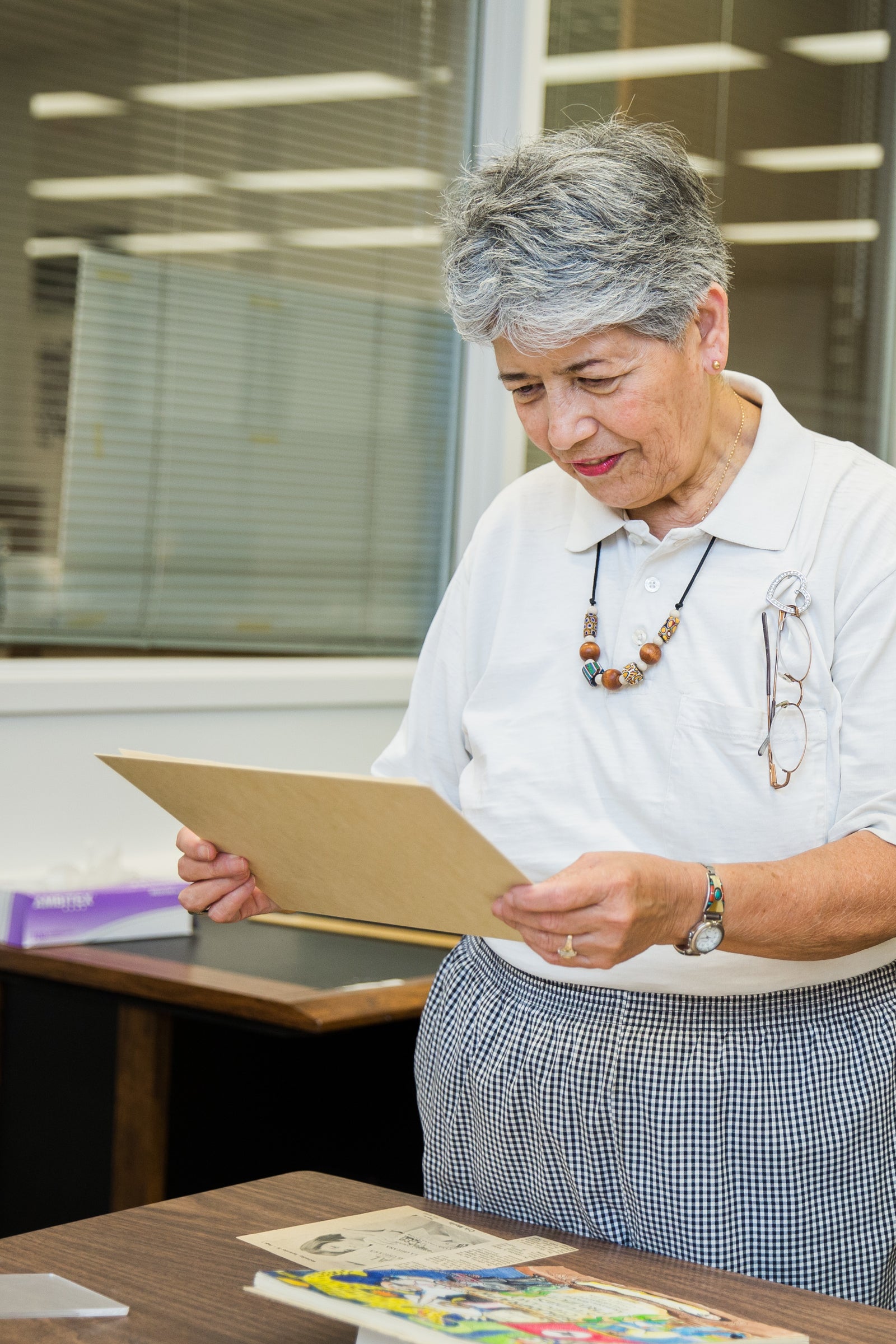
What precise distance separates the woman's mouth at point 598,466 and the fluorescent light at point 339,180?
1.80 m

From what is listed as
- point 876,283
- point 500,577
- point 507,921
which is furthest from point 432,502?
point 507,921

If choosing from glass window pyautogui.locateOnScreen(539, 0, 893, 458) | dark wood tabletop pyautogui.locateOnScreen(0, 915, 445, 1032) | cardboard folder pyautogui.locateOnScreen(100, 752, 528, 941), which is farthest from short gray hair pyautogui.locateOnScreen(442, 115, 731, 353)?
glass window pyautogui.locateOnScreen(539, 0, 893, 458)

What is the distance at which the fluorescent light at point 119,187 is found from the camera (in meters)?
2.61

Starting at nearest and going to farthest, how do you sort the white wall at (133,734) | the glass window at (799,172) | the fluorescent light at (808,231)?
the white wall at (133,734), the glass window at (799,172), the fluorescent light at (808,231)

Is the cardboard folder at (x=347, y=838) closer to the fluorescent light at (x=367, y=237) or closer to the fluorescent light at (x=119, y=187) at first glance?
the fluorescent light at (x=119, y=187)

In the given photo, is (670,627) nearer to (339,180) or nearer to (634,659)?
(634,659)

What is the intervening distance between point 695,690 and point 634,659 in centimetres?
7

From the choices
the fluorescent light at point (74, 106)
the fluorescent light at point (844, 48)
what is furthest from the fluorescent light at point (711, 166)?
the fluorescent light at point (74, 106)

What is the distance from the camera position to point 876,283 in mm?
4027

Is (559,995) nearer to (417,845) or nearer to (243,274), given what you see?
Answer: (417,845)

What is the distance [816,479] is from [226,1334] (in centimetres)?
84

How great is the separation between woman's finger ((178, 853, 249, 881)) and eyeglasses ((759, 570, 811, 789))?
455 millimetres

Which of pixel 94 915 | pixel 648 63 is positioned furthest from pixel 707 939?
pixel 648 63

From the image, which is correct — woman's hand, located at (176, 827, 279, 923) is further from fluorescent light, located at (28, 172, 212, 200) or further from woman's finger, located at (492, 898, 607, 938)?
fluorescent light, located at (28, 172, 212, 200)
